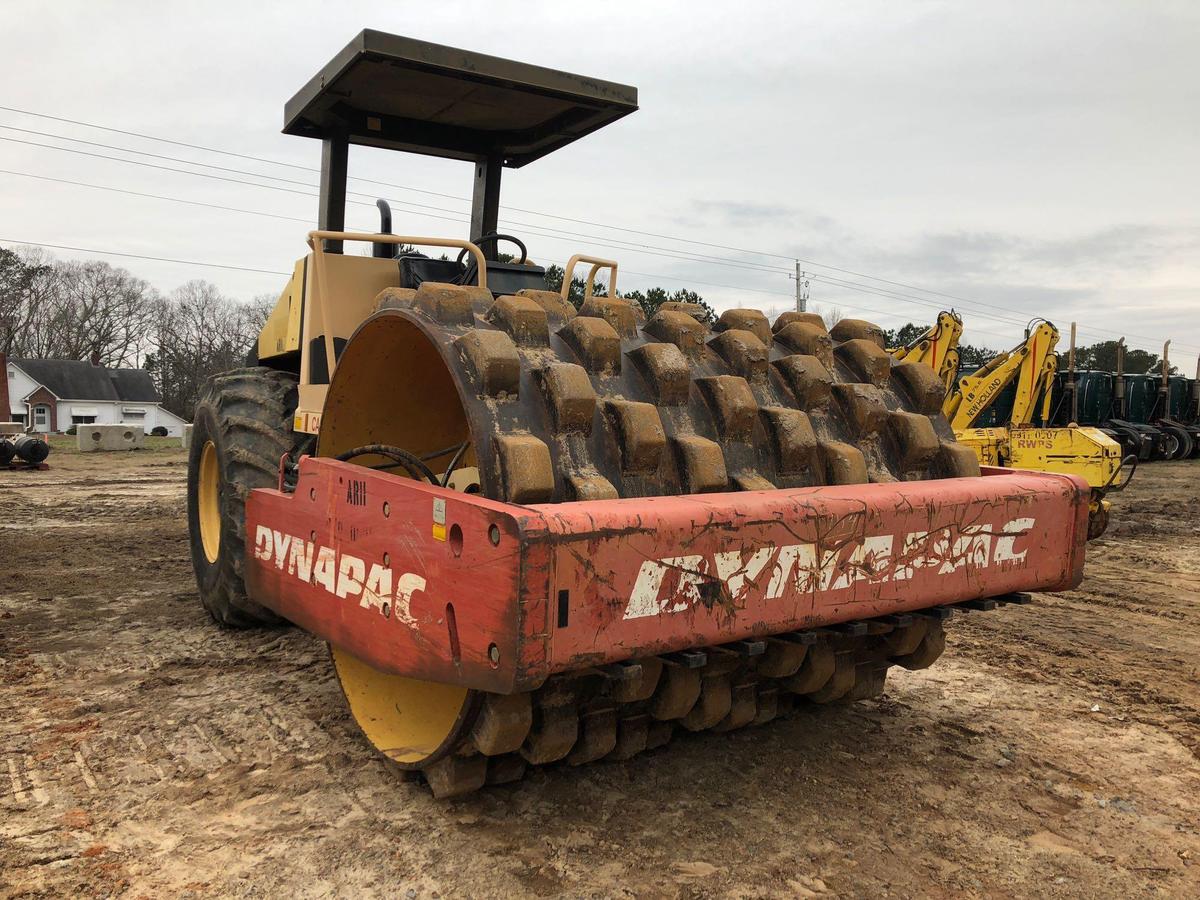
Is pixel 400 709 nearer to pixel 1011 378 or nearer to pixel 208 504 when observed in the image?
pixel 208 504

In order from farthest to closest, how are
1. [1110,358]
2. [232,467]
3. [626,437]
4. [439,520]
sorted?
1. [1110,358]
2. [232,467]
3. [626,437]
4. [439,520]

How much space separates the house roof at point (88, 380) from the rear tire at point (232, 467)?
57.4 meters

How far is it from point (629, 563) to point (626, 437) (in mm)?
466

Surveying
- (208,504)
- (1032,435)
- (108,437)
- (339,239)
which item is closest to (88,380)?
(108,437)

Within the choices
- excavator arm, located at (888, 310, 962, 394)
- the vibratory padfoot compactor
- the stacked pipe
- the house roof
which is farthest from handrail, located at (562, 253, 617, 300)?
the house roof

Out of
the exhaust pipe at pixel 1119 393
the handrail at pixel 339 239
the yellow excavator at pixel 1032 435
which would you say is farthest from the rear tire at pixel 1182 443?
the handrail at pixel 339 239

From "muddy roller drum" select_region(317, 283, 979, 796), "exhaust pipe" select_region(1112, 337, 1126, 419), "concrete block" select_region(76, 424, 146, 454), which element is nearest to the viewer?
"muddy roller drum" select_region(317, 283, 979, 796)

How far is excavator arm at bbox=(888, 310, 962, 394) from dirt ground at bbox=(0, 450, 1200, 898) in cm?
735

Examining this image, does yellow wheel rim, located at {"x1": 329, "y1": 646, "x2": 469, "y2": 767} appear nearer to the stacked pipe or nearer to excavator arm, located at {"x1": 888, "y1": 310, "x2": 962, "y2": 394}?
excavator arm, located at {"x1": 888, "y1": 310, "x2": 962, "y2": 394}

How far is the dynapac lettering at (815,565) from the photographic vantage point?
6.84ft

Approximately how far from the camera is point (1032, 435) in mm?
10508

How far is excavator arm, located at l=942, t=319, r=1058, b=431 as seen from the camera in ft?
41.4

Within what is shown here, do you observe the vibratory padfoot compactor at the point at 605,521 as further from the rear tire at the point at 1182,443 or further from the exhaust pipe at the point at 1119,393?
the rear tire at the point at 1182,443

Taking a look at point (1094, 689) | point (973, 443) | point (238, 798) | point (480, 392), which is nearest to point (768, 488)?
point (480, 392)
